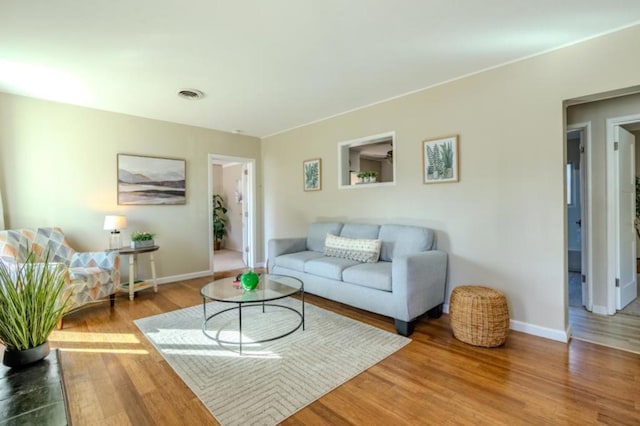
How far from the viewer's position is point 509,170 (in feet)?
8.80

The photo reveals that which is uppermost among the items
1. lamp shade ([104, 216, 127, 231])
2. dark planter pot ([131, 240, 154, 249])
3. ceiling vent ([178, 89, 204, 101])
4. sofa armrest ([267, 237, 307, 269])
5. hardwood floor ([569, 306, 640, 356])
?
ceiling vent ([178, 89, 204, 101])

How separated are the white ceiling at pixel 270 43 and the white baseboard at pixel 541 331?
2331 millimetres

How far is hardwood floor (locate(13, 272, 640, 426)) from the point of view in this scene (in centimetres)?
159

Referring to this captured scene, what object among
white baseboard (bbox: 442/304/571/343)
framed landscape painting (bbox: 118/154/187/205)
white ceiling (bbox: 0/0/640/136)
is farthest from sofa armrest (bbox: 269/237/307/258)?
white baseboard (bbox: 442/304/571/343)

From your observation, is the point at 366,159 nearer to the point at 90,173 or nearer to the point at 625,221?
the point at 625,221

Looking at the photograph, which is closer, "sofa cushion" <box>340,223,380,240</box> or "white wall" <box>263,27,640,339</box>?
"white wall" <box>263,27,640,339</box>

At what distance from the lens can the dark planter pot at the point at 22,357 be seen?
52.0 inches

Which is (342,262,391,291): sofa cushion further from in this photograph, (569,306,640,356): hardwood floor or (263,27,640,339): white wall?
(569,306,640,356): hardwood floor

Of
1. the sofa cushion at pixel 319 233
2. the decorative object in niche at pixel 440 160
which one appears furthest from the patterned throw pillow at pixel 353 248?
the decorative object in niche at pixel 440 160

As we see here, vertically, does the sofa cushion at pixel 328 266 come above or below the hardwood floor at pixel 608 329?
above

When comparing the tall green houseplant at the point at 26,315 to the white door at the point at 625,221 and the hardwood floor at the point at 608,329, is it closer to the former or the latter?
the hardwood floor at the point at 608,329

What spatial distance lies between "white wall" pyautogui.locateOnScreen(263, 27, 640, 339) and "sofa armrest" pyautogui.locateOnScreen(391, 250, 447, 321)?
1.26ft

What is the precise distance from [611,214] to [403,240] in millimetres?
1998

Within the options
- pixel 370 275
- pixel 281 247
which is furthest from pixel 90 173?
pixel 370 275
